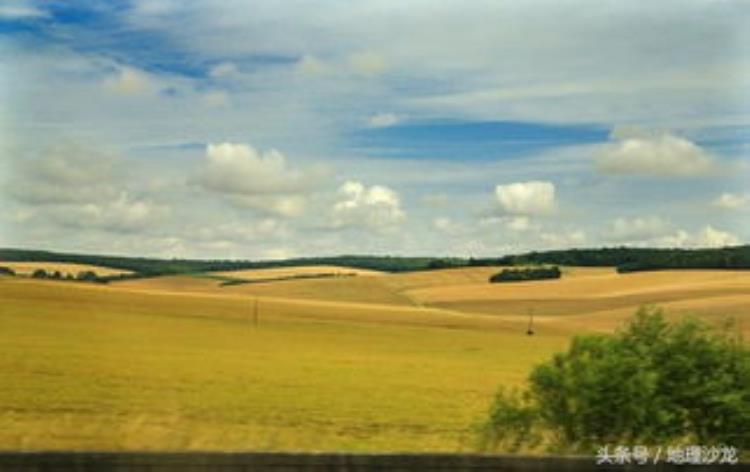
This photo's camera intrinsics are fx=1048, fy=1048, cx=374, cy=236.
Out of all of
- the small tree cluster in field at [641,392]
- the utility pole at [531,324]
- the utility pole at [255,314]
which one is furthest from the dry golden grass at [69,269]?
the small tree cluster in field at [641,392]

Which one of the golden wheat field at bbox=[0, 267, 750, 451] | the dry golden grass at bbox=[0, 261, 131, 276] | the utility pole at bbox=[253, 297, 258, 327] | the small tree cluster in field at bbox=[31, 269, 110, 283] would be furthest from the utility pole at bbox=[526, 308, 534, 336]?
the small tree cluster in field at bbox=[31, 269, 110, 283]

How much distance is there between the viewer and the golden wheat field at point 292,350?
14.9 metres

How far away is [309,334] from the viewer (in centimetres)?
4397

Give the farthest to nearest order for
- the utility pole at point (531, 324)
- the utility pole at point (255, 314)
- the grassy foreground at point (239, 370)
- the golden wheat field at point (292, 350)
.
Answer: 1. the utility pole at point (255, 314)
2. the utility pole at point (531, 324)
3. the golden wheat field at point (292, 350)
4. the grassy foreground at point (239, 370)

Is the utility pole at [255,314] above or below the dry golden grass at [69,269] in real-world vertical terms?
below

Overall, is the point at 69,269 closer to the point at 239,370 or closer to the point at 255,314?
the point at 239,370

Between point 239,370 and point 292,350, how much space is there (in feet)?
27.9

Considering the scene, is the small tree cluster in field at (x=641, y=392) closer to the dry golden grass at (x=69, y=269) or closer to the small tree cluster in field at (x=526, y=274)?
the dry golden grass at (x=69, y=269)

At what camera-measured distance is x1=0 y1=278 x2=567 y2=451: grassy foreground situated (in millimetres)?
14078

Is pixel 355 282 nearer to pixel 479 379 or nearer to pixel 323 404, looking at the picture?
pixel 479 379

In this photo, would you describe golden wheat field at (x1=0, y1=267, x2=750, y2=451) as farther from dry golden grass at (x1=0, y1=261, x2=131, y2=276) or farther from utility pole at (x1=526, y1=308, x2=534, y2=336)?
dry golden grass at (x1=0, y1=261, x2=131, y2=276)

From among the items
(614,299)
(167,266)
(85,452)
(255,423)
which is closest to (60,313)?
(167,266)

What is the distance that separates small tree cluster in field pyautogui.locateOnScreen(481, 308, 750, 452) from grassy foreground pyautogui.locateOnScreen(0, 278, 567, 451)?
2.28 metres

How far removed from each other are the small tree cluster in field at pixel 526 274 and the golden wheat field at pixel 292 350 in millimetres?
880
